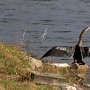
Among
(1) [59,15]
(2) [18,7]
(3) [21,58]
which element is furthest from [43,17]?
(3) [21,58]

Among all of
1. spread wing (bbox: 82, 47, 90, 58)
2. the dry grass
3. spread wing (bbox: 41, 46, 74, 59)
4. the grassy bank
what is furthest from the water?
the grassy bank

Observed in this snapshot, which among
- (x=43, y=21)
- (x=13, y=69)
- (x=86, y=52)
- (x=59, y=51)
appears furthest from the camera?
(x=43, y=21)

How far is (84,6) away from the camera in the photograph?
31.4m

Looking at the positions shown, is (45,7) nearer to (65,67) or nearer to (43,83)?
(65,67)

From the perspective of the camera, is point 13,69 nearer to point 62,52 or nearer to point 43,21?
point 62,52

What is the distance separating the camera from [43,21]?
84.5ft

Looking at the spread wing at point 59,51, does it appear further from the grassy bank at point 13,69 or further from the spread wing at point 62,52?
the grassy bank at point 13,69

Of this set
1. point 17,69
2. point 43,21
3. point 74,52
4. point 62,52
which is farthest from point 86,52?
point 43,21

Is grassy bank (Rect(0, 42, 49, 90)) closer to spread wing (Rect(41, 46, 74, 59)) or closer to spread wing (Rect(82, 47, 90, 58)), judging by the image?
spread wing (Rect(41, 46, 74, 59))

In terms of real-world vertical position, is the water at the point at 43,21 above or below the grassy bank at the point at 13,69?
above

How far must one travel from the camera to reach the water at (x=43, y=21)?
20.2 m

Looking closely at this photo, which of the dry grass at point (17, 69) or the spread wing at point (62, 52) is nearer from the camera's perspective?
the dry grass at point (17, 69)

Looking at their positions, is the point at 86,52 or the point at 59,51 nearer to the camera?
the point at 59,51

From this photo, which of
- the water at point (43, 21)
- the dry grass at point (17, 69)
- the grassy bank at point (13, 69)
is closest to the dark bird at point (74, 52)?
the water at point (43, 21)
